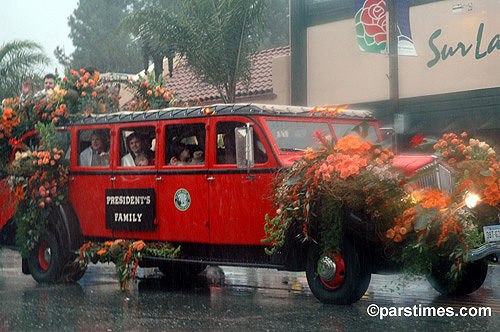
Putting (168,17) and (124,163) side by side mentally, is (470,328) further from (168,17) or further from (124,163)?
(168,17)

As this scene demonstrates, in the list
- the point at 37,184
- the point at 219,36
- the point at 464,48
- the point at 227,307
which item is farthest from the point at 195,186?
the point at 464,48

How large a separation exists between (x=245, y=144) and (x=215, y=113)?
2.88ft

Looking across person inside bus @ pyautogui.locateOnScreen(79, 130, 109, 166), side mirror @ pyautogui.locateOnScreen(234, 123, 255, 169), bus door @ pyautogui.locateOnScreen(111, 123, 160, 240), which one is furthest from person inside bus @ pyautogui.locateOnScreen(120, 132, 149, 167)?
side mirror @ pyautogui.locateOnScreen(234, 123, 255, 169)

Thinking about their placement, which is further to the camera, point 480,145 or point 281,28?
point 281,28

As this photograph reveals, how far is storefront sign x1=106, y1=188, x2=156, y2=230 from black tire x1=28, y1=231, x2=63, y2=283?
3.23ft

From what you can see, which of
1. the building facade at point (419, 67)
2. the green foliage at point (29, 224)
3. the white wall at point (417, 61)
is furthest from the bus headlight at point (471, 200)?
the white wall at point (417, 61)

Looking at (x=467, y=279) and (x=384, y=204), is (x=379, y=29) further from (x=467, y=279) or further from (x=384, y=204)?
(x=384, y=204)

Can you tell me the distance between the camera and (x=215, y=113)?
9.70m

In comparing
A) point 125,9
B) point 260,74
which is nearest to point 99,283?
point 260,74

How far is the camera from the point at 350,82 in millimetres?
21297

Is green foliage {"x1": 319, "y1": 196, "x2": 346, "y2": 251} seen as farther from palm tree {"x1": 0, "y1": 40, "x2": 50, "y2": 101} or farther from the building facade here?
palm tree {"x1": 0, "y1": 40, "x2": 50, "y2": 101}

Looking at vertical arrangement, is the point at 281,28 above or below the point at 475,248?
above

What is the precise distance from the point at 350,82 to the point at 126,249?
12.1 metres

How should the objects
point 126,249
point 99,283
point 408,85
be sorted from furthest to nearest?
point 408,85 < point 99,283 < point 126,249
